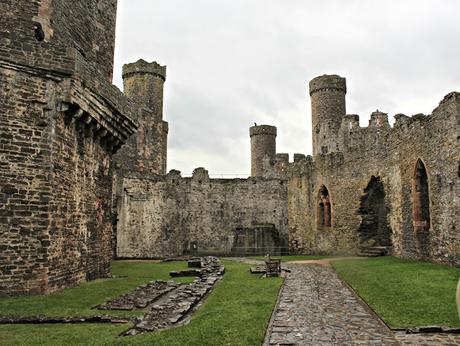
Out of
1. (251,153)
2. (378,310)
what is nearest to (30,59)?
(378,310)

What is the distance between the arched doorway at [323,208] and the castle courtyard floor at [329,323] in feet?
43.0

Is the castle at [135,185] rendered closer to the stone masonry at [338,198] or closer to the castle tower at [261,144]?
the stone masonry at [338,198]

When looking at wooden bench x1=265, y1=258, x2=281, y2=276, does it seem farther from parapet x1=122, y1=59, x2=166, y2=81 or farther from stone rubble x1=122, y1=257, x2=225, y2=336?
parapet x1=122, y1=59, x2=166, y2=81

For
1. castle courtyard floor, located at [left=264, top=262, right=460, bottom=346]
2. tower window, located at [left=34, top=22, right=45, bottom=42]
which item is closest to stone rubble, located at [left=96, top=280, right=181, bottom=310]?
castle courtyard floor, located at [left=264, top=262, right=460, bottom=346]

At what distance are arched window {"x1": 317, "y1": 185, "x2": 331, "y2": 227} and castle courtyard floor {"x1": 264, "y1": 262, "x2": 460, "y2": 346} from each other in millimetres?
13115

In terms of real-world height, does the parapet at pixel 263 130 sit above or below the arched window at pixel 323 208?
above

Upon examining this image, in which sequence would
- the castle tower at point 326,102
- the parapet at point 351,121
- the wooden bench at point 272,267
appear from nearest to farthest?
the wooden bench at point 272,267, the parapet at point 351,121, the castle tower at point 326,102

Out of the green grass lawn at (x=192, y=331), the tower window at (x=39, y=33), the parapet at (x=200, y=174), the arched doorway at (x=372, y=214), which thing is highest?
the tower window at (x=39, y=33)

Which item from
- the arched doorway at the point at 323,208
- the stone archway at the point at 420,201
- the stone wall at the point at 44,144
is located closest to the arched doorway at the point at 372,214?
the arched doorway at the point at 323,208

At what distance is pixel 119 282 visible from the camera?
13.0 meters

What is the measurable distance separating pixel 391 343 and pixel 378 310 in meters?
2.17

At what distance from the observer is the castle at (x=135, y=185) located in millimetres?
10609

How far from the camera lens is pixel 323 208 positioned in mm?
24656

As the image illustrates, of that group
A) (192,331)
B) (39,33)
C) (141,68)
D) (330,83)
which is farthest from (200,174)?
(192,331)
